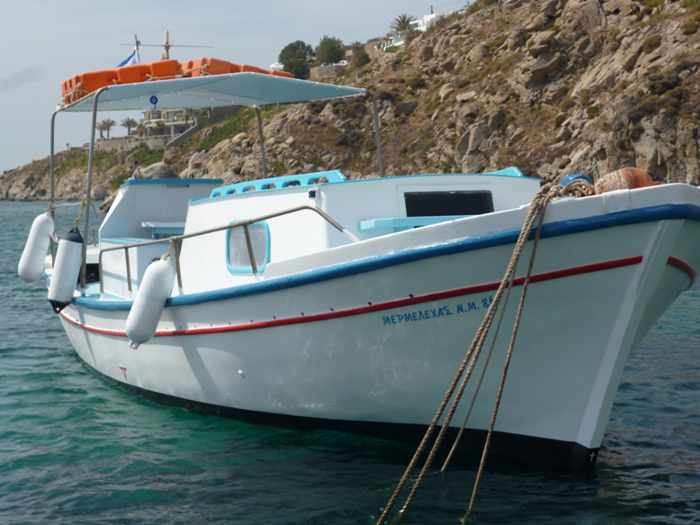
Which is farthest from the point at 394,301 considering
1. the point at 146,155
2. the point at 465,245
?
the point at 146,155

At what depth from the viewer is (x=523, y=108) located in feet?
174

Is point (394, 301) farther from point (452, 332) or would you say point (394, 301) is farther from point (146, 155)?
point (146, 155)

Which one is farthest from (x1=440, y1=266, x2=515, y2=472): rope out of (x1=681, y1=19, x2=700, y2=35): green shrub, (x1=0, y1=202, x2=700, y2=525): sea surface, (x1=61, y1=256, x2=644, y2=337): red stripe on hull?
(x1=681, y1=19, x2=700, y2=35): green shrub

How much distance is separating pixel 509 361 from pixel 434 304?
2.52ft

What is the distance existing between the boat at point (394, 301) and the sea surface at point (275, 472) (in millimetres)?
271

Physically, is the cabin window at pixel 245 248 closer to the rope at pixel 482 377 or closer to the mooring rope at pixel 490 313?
the rope at pixel 482 377

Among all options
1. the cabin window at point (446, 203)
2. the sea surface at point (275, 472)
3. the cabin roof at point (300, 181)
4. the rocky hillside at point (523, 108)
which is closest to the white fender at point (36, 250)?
the sea surface at point (275, 472)

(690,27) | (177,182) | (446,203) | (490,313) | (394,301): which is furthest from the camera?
(690,27)

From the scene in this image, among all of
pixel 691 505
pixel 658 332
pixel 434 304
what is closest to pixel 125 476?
pixel 434 304

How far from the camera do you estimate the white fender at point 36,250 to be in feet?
45.4

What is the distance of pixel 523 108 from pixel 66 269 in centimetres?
4436

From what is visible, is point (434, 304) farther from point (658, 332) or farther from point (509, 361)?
point (658, 332)

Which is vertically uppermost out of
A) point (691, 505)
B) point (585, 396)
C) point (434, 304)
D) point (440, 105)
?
point (440, 105)

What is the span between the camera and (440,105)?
61.5m
